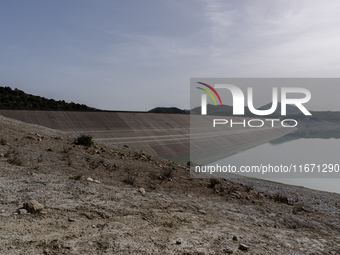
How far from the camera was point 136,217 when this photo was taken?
509 cm

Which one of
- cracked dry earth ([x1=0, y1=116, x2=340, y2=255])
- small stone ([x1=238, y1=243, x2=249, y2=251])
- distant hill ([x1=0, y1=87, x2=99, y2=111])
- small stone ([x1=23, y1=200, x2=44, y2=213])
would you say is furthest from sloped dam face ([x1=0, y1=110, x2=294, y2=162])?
small stone ([x1=238, y1=243, x2=249, y2=251])

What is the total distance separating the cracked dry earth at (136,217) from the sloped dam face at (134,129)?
56.7 ft

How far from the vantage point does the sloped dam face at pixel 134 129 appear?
2992cm

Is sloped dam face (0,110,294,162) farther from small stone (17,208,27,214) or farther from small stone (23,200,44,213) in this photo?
small stone (17,208,27,214)

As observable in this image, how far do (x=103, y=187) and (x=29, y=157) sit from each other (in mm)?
3940

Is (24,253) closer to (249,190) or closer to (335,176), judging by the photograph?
(249,190)

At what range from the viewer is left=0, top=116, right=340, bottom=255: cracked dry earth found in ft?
12.6

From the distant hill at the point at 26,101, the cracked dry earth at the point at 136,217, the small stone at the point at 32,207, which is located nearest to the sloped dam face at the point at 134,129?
the distant hill at the point at 26,101

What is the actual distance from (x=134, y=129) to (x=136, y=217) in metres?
30.1

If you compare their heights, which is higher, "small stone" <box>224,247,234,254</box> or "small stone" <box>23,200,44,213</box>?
"small stone" <box>23,200,44,213</box>

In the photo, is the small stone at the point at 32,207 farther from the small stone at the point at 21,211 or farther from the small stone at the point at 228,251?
the small stone at the point at 228,251

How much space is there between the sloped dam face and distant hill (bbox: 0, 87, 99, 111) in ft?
46.8

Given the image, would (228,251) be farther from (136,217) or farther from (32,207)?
(32,207)

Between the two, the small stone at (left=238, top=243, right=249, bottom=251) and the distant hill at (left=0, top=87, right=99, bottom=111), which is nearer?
the small stone at (left=238, top=243, right=249, bottom=251)
